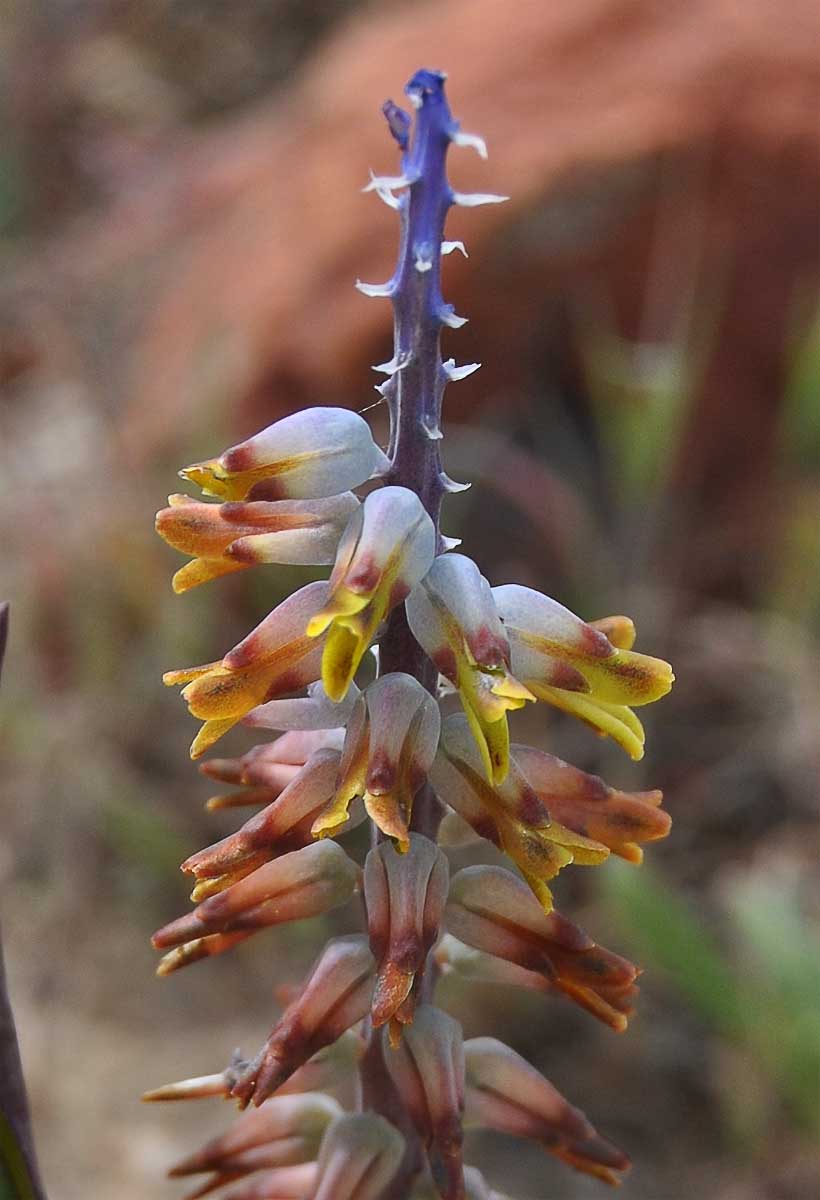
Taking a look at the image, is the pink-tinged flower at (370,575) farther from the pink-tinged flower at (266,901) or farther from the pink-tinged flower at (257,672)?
the pink-tinged flower at (266,901)

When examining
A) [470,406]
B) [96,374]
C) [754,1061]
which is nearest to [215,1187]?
[754,1061]

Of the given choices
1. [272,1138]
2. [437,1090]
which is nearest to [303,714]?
[437,1090]

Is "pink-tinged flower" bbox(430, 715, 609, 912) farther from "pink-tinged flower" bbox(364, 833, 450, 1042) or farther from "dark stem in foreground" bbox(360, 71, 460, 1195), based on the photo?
"dark stem in foreground" bbox(360, 71, 460, 1195)

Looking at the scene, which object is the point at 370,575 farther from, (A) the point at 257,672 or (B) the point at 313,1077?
(B) the point at 313,1077

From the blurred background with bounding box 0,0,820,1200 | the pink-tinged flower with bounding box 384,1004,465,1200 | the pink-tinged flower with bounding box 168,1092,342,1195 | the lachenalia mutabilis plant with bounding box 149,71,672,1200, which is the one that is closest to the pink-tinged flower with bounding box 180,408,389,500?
the lachenalia mutabilis plant with bounding box 149,71,672,1200

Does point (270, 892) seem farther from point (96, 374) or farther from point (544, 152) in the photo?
point (96, 374)

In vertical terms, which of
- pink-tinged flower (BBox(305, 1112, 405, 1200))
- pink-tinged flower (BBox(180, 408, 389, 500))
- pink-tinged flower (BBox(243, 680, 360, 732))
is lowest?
pink-tinged flower (BBox(305, 1112, 405, 1200))
